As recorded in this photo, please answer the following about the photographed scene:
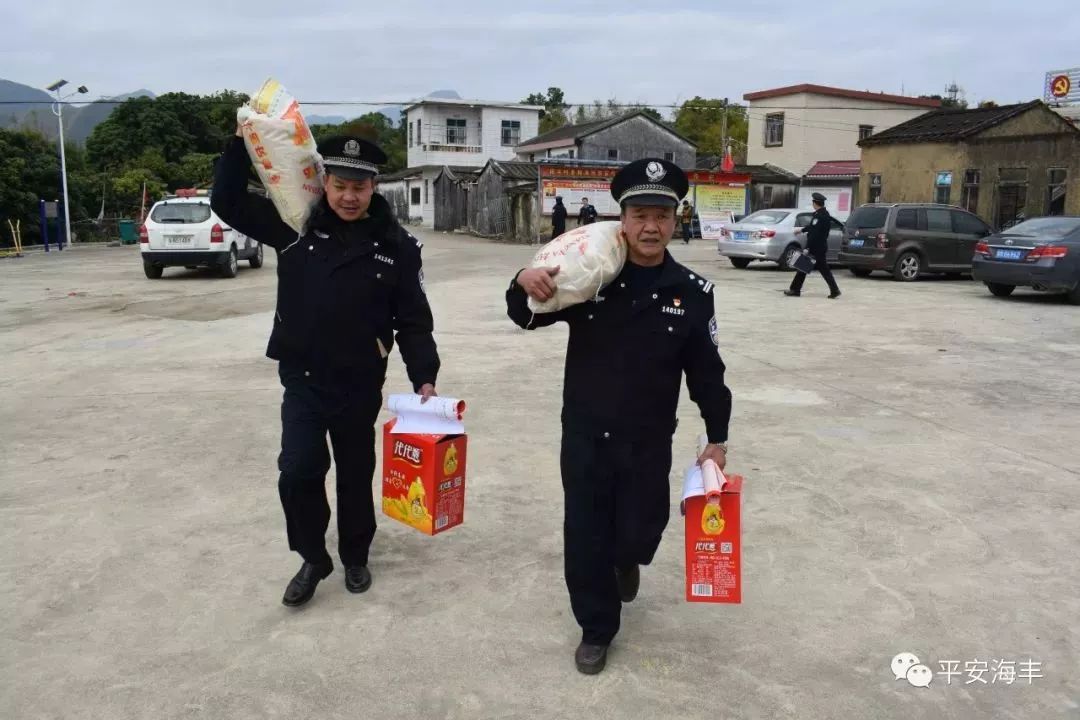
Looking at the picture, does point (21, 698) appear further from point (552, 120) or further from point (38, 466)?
point (552, 120)

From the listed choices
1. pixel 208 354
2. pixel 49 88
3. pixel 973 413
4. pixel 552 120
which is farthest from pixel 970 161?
pixel 552 120

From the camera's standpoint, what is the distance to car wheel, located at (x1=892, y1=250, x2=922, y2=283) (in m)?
17.2

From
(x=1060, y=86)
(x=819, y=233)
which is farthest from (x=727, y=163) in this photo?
(x=819, y=233)

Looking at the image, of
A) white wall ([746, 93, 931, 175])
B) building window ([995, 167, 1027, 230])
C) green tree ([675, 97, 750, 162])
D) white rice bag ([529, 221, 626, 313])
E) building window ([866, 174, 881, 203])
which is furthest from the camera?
green tree ([675, 97, 750, 162])

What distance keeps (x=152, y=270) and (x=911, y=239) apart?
48.7 feet

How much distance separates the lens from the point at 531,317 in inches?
117

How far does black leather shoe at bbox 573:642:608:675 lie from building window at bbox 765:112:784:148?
133 ft

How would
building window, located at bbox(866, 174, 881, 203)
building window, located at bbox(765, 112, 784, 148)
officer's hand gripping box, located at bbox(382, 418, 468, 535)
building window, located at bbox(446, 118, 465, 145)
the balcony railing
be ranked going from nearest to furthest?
officer's hand gripping box, located at bbox(382, 418, 468, 535) → building window, located at bbox(866, 174, 881, 203) → building window, located at bbox(765, 112, 784, 148) → the balcony railing → building window, located at bbox(446, 118, 465, 145)

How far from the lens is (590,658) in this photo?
3098 millimetres

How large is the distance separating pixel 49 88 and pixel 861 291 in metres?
26.7

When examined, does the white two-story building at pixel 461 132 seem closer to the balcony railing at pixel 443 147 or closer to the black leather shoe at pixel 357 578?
the balcony railing at pixel 443 147

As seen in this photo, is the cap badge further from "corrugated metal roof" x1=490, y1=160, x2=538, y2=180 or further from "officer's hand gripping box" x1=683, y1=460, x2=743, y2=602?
"corrugated metal roof" x1=490, y1=160, x2=538, y2=180

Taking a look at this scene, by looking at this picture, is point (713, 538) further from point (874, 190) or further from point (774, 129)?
point (774, 129)

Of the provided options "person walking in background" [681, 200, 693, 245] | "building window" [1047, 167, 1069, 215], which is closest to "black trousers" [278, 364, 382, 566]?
"building window" [1047, 167, 1069, 215]
